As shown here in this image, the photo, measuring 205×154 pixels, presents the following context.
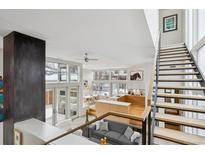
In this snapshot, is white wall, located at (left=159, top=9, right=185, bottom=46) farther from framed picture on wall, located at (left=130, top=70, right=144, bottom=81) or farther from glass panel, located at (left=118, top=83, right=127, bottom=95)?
glass panel, located at (left=118, top=83, right=127, bottom=95)

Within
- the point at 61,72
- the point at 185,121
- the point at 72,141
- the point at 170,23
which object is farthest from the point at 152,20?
the point at 61,72

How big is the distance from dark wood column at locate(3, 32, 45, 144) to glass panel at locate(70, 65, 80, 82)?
4517 mm

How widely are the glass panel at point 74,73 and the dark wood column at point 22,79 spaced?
4517mm

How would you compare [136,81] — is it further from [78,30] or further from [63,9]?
[63,9]

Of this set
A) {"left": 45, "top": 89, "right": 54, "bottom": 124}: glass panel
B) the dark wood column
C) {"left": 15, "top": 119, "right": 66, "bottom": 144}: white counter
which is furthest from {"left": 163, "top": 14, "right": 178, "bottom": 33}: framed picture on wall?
{"left": 15, "top": 119, "right": 66, "bottom": 144}: white counter

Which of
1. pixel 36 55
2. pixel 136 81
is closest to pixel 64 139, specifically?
pixel 36 55

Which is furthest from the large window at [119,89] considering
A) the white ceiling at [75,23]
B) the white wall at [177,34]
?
the white ceiling at [75,23]

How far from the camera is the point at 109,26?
251 cm

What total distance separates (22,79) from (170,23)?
23.2 ft

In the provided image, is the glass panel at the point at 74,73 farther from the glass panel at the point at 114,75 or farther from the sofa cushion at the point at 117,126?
the glass panel at the point at 114,75

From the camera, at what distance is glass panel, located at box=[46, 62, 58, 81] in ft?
21.2

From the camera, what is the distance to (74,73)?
8.16 meters

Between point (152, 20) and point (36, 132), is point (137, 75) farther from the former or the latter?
point (36, 132)

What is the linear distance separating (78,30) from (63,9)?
84 cm
